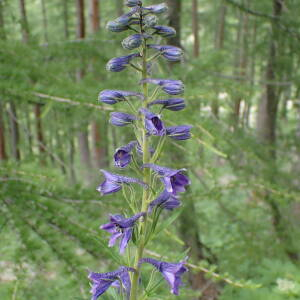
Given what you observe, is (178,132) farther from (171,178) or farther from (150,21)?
(150,21)

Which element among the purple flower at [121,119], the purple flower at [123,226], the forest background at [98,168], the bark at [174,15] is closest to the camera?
the purple flower at [123,226]

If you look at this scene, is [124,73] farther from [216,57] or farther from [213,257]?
[213,257]

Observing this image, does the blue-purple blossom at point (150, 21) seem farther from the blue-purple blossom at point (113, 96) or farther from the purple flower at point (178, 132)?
the purple flower at point (178, 132)

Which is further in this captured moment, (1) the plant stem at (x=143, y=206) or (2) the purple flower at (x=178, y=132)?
(2) the purple flower at (x=178, y=132)

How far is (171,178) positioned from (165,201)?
0.37 feet

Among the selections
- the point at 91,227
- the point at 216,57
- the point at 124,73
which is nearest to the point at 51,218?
the point at 91,227

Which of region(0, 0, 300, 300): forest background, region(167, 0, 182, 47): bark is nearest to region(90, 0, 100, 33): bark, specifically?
region(0, 0, 300, 300): forest background

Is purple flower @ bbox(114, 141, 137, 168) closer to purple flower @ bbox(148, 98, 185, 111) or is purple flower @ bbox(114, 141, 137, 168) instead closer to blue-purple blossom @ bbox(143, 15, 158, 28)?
purple flower @ bbox(148, 98, 185, 111)

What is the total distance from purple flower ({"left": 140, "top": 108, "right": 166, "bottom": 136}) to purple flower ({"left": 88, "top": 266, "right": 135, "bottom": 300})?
552mm

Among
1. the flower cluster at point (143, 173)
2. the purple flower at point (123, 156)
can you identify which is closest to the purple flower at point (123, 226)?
the flower cluster at point (143, 173)

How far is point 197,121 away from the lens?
9.53 ft

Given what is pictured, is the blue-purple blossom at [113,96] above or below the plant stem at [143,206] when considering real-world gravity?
above

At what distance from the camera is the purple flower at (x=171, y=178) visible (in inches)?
55.4

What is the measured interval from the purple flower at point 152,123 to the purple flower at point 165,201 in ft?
0.84
